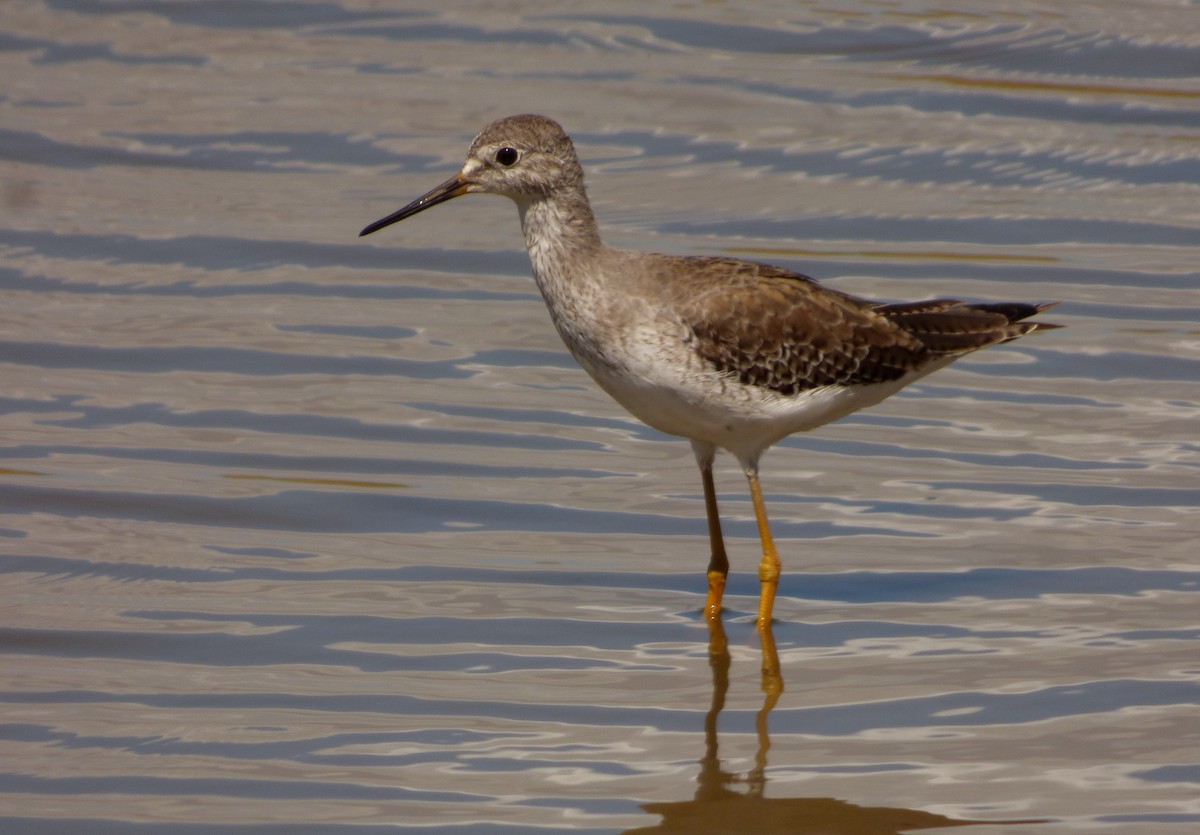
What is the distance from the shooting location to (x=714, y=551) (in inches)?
337

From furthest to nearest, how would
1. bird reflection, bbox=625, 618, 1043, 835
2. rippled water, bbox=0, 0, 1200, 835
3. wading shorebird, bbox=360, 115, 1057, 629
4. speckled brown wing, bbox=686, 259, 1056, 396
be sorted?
speckled brown wing, bbox=686, 259, 1056, 396 → wading shorebird, bbox=360, 115, 1057, 629 → rippled water, bbox=0, 0, 1200, 835 → bird reflection, bbox=625, 618, 1043, 835

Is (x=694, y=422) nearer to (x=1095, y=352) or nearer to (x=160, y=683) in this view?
(x=160, y=683)

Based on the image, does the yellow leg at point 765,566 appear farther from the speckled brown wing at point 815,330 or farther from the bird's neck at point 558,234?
the bird's neck at point 558,234

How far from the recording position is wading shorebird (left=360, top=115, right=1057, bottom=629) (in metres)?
8.12

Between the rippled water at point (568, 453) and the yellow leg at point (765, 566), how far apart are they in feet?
0.79

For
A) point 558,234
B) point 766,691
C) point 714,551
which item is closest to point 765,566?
point 714,551

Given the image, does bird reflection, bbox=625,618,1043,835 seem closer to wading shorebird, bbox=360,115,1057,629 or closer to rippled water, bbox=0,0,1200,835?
rippled water, bbox=0,0,1200,835

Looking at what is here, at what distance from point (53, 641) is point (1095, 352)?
6793 millimetres

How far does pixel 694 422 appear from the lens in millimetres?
8211

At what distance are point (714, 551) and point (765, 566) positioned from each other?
0.29m

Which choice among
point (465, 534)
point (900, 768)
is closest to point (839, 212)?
point (465, 534)

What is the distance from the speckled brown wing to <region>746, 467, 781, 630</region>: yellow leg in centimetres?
51

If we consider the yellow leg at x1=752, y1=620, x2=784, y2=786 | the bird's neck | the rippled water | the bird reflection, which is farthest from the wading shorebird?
the bird reflection

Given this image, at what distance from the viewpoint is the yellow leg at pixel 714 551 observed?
8.48 m
